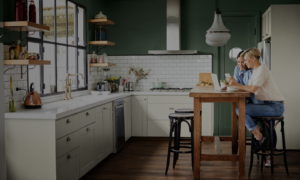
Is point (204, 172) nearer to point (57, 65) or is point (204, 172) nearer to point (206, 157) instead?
point (206, 157)

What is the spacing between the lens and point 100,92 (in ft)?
18.8

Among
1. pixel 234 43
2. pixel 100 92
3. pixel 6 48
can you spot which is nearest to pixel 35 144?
pixel 6 48

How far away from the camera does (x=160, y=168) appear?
4629mm

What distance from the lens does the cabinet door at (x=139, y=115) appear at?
21.3ft

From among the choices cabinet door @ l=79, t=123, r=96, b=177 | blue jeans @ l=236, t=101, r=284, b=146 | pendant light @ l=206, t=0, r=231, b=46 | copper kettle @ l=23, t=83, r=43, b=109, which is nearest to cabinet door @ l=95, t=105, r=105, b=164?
cabinet door @ l=79, t=123, r=96, b=177

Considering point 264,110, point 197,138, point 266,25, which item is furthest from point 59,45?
point 266,25

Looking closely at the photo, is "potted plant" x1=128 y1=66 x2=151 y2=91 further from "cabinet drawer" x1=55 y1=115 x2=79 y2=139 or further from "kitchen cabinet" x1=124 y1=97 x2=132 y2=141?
"cabinet drawer" x1=55 y1=115 x2=79 y2=139

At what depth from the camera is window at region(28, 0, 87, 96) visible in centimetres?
442

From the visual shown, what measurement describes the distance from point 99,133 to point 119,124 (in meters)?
0.93

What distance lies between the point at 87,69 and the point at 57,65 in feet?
3.98

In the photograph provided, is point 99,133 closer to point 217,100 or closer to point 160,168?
point 160,168

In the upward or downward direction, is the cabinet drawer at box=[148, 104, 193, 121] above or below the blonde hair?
below

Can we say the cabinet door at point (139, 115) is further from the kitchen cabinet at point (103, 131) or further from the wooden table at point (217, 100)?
the wooden table at point (217, 100)

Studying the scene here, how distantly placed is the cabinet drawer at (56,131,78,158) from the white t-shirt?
220 cm
